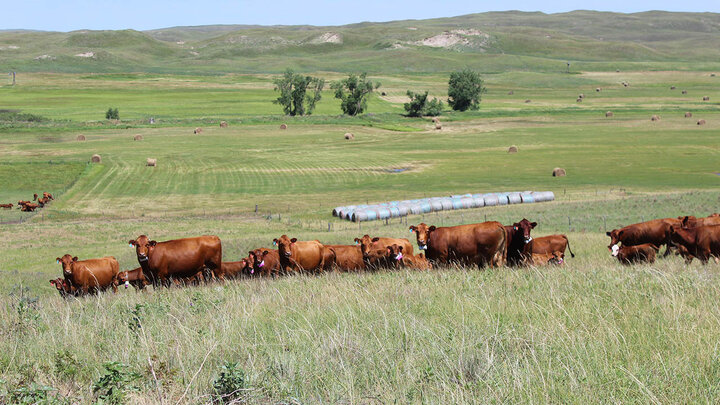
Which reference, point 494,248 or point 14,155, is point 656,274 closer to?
point 494,248

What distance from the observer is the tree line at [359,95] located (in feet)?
371

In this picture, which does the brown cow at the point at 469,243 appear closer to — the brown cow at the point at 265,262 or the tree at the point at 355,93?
the brown cow at the point at 265,262

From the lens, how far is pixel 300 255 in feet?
58.5

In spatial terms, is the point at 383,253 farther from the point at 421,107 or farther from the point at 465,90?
the point at 465,90

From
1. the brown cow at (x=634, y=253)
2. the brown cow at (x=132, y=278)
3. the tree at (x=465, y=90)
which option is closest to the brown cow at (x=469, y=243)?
the brown cow at (x=634, y=253)

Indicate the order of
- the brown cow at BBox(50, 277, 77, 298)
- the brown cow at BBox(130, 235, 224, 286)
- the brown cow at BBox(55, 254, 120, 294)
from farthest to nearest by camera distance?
the brown cow at BBox(50, 277, 77, 298) → the brown cow at BBox(55, 254, 120, 294) → the brown cow at BBox(130, 235, 224, 286)

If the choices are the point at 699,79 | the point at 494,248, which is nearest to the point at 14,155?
the point at 494,248

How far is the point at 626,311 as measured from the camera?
281 inches

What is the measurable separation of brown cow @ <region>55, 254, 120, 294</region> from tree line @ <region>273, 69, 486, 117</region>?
94211 millimetres

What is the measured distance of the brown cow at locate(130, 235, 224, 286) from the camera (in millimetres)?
16734

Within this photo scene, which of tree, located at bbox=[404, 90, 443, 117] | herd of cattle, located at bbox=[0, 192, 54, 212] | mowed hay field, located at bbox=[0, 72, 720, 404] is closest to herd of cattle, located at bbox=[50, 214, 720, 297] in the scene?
mowed hay field, located at bbox=[0, 72, 720, 404]

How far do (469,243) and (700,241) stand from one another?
5.36 metres

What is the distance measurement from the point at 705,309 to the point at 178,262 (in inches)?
513

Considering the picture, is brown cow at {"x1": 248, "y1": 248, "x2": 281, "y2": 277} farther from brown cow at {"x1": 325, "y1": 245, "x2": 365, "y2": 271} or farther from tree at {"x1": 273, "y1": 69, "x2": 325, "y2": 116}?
tree at {"x1": 273, "y1": 69, "x2": 325, "y2": 116}
